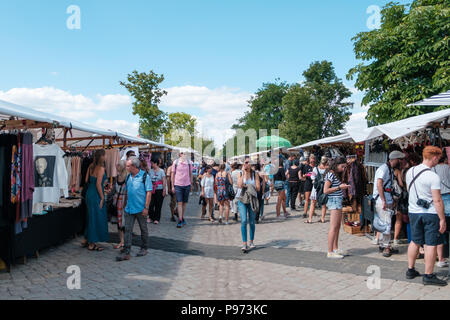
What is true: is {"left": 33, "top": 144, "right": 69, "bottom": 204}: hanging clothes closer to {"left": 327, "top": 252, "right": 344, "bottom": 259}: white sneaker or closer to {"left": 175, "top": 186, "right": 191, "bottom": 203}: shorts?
{"left": 175, "top": 186, "right": 191, "bottom": 203}: shorts

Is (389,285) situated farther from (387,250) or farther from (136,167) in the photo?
(136,167)

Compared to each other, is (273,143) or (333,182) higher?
(273,143)

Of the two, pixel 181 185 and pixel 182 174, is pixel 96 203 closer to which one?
pixel 181 185

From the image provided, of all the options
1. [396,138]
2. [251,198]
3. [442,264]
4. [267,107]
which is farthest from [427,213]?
[267,107]

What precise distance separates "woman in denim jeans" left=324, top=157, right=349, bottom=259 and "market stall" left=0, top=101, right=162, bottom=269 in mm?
4631

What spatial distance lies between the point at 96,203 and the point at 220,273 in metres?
2.79

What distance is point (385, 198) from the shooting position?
6246 mm

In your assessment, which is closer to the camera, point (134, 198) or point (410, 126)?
point (410, 126)

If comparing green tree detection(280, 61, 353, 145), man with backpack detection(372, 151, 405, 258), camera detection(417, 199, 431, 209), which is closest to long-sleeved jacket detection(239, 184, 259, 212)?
man with backpack detection(372, 151, 405, 258)

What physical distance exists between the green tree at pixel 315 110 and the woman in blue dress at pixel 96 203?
29.9 m

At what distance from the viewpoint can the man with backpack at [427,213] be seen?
4496 mm

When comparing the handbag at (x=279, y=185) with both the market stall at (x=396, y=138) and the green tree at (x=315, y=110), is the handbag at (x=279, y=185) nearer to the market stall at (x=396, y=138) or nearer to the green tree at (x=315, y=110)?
the market stall at (x=396, y=138)

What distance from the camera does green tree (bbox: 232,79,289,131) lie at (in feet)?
176
